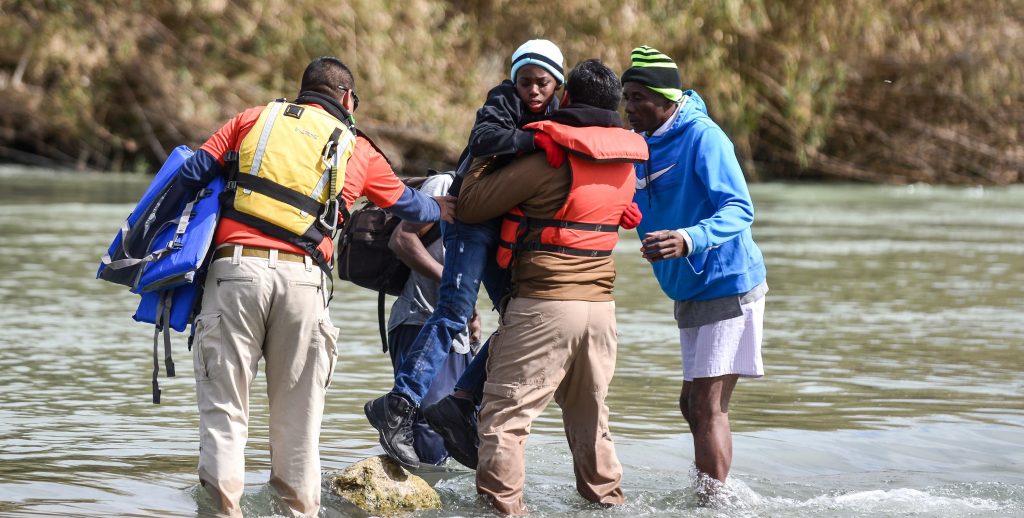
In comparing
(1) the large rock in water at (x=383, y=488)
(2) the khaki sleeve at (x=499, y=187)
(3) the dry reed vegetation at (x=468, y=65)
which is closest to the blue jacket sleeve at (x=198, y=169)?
(2) the khaki sleeve at (x=499, y=187)

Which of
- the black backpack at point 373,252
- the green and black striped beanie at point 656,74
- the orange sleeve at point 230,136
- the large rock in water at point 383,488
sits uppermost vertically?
the green and black striped beanie at point 656,74

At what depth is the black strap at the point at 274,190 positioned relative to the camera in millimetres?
5660

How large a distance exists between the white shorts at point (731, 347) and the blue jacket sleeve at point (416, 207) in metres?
1.20

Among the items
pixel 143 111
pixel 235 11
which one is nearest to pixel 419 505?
pixel 235 11

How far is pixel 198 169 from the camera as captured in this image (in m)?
5.69

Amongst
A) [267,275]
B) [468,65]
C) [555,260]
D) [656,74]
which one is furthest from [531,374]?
[468,65]

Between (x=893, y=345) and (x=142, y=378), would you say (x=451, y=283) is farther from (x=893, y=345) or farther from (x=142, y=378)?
(x=893, y=345)

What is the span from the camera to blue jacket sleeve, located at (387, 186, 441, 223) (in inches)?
241

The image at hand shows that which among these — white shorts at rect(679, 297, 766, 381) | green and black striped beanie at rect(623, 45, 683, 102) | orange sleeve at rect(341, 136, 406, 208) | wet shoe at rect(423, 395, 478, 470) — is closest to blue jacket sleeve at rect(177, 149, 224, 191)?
orange sleeve at rect(341, 136, 406, 208)

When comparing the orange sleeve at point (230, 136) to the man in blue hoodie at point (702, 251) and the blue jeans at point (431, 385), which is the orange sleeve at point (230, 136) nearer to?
the man in blue hoodie at point (702, 251)

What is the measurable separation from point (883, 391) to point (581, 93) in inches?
176

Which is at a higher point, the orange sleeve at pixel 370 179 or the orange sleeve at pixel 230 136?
the orange sleeve at pixel 230 136

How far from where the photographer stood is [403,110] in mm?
30656

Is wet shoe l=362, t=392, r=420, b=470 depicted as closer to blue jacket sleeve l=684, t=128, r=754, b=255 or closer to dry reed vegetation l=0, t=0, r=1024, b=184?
blue jacket sleeve l=684, t=128, r=754, b=255
